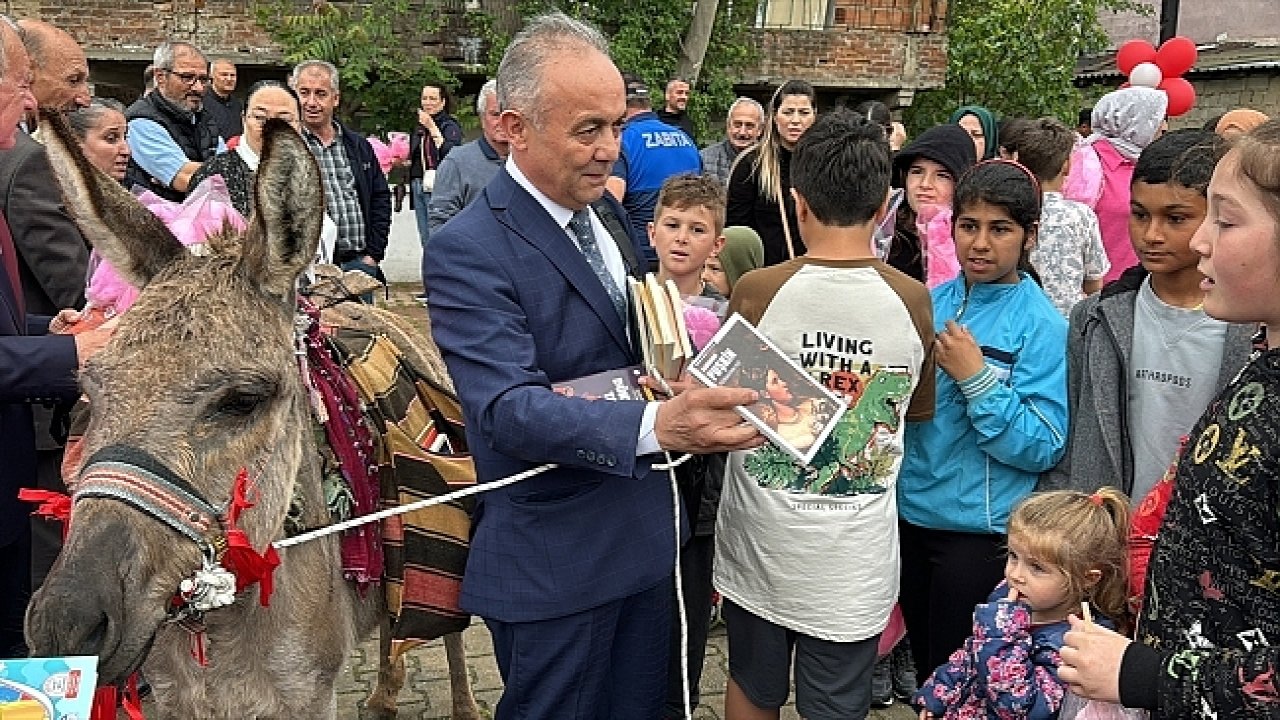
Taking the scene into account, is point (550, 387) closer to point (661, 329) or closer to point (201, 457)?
point (661, 329)

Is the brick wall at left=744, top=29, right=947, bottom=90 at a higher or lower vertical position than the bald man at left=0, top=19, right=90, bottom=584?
higher

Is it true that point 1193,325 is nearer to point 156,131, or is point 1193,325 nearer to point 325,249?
point 325,249

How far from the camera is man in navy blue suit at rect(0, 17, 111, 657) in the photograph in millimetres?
2605

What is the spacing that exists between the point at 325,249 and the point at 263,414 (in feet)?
11.5

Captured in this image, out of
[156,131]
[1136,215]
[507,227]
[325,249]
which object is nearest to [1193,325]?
[1136,215]

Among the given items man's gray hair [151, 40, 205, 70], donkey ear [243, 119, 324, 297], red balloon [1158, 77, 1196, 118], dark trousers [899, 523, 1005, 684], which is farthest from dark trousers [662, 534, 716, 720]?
red balloon [1158, 77, 1196, 118]

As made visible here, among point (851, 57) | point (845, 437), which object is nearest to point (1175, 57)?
point (851, 57)

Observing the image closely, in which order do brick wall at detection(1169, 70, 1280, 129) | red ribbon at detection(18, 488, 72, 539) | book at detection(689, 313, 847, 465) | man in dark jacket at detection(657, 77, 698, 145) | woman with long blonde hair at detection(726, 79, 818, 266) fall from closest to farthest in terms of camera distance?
book at detection(689, 313, 847, 465) → red ribbon at detection(18, 488, 72, 539) → woman with long blonde hair at detection(726, 79, 818, 266) → man in dark jacket at detection(657, 77, 698, 145) → brick wall at detection(1169, 70, 1280, 129)

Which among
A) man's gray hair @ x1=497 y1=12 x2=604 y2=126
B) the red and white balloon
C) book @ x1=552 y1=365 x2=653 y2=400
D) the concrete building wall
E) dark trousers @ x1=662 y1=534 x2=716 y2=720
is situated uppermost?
the concrete building wall

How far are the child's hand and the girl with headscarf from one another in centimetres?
378

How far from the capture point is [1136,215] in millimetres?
2904

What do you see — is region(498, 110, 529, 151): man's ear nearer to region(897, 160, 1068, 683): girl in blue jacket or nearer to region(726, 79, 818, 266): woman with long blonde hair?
region(897, 160, 1068, 683): girl in blue jacket

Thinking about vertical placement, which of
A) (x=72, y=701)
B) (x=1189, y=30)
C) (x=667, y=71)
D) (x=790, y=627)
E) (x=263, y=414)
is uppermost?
(x=1189, y=30)

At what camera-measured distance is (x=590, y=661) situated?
2.53m
